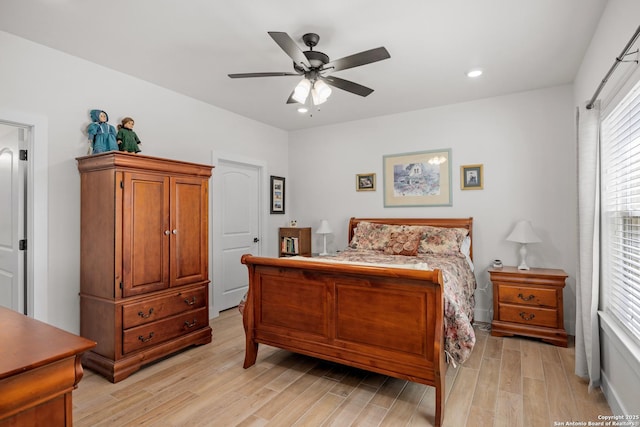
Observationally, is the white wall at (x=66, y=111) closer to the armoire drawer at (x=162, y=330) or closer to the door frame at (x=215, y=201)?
the armoire drawer at (x=162, y=330)

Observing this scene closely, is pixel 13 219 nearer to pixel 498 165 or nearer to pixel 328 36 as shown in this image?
pixel 328 36

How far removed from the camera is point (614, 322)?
2.12m

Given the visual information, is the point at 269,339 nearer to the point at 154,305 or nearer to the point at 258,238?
the point at 154,305

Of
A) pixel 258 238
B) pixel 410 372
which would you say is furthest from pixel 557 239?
pixel 258 238

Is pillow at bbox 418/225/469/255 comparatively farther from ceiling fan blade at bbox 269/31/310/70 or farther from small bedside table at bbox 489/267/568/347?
ceiling fan blade at bbox 269/31/310/70

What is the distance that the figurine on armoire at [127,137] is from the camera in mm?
3014

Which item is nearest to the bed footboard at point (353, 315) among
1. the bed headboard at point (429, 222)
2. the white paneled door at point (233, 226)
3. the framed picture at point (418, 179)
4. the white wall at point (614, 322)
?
the white wall at point (614, 322)

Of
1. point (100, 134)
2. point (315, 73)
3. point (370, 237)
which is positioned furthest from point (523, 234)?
point (100, 134)

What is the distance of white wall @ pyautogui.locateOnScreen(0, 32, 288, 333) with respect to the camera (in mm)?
2596

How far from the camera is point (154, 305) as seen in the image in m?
2.89

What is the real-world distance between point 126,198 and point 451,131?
3625 millimetres

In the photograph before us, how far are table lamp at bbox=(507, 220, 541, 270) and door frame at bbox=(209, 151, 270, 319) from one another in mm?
3182

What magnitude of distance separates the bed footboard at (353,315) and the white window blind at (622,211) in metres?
1.10

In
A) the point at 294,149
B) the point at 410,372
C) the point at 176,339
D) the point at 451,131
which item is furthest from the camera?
the point at 294,149
